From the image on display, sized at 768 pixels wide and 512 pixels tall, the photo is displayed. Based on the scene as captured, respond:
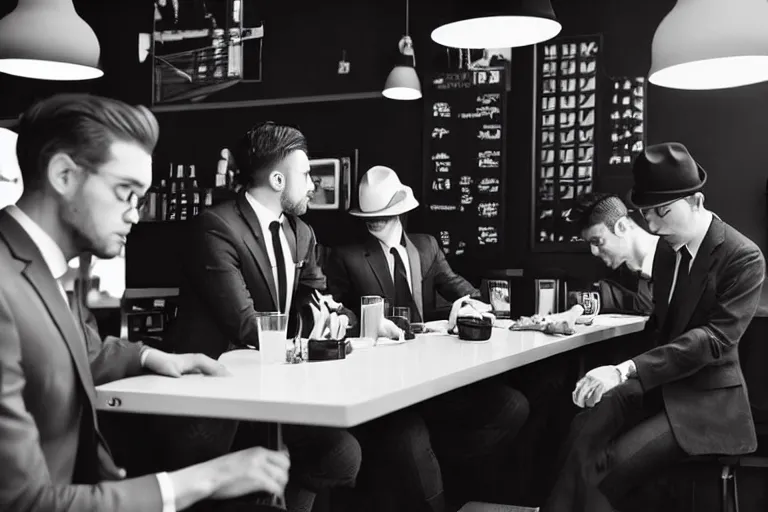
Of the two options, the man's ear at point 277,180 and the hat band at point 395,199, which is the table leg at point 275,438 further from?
the hat band at point 395,199

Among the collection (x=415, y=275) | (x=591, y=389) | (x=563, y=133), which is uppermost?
(x=563, y=133)

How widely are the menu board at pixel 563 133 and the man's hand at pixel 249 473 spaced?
4755mm

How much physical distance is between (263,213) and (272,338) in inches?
48.8

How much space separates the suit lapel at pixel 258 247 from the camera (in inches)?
123

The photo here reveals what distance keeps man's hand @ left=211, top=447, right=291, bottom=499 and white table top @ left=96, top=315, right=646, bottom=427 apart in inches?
3.4

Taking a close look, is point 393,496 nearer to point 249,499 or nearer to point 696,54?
point 249,499

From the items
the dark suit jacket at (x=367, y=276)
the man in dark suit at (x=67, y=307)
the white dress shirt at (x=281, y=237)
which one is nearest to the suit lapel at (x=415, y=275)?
the dark suit jacket at (x=367, y=276)

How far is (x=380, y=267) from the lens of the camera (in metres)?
4.94

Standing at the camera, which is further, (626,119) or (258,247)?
(626,119)

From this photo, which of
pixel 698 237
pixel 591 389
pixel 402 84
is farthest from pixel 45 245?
pixel 402 84

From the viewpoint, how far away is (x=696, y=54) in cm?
294

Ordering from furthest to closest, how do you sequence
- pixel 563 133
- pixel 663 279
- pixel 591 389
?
pixel 563 133 < pixel 663 279 < pixel 591 389

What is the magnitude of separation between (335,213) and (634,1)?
2882 millimetres

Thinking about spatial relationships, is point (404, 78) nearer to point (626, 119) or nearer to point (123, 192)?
point (626, 119)
